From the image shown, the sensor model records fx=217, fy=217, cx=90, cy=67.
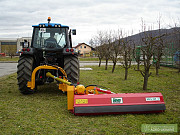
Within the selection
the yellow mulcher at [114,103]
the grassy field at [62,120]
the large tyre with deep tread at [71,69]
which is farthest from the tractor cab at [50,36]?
the yellow mulcher at [114,103]

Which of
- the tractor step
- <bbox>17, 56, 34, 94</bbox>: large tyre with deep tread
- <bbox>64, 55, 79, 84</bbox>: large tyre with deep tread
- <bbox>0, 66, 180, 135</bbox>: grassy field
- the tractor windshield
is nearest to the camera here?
<bbox>0, 66, 180, 135</bbox>: grassy field

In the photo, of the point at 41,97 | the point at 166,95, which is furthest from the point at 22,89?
the point at 166,95

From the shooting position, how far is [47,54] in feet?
24.8

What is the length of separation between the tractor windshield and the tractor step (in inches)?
129

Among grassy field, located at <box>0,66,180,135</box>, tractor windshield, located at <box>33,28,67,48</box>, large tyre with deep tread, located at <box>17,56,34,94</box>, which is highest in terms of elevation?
tractor windshield, located at <box>33,28,67,48</box>

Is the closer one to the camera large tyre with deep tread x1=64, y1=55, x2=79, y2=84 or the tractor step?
the tractor step

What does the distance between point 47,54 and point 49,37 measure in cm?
65

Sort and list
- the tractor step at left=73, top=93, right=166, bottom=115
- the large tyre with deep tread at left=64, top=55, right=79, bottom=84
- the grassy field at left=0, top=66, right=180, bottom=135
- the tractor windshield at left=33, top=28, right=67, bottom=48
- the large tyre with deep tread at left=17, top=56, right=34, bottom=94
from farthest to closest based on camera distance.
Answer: the tractor windshield at left=33, top=28, right=67, bottom=48
the large tyre with deep tread at left=64, top=55, right=79, bottom=84
the large tyre with deep tread at left=17, top=56, right=34, bottom=94
the tractor step at left=73, top=93, right=166, bottom=115
the grassy field at left=0, top=66, right=180, bottom=135

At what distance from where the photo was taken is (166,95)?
7.20m

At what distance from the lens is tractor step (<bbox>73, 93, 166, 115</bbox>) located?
4.81 metres

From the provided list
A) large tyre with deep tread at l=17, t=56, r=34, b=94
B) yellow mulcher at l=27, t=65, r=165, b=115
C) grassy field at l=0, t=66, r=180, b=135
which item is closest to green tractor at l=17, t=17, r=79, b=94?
large tyre with deep tread at l=17, t=56, r=34, b=94

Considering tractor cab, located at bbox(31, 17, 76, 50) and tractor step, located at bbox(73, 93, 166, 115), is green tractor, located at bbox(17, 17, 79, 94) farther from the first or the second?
tractor step, located at bbox(73, 93, 166, 115)

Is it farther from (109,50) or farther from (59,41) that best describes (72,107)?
(109,50)

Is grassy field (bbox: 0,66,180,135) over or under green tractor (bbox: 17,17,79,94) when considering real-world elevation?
under
